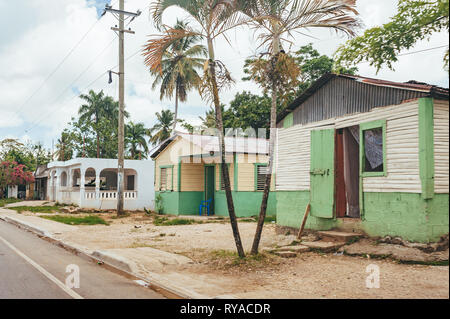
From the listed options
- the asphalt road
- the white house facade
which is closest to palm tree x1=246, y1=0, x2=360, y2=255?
the asphalt road

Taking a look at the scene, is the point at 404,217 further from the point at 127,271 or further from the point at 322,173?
the point at 127,271

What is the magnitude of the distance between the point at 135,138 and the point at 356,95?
141 ft

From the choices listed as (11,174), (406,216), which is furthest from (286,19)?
(11,174)

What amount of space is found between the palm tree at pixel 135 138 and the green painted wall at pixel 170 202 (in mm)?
27506

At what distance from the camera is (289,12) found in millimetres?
8500

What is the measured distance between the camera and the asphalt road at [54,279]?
636cm

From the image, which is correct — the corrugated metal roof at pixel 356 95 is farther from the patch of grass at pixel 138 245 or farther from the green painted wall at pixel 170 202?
the green painted wall at pixel 170 202

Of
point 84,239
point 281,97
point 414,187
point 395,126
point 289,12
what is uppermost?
point 289,12

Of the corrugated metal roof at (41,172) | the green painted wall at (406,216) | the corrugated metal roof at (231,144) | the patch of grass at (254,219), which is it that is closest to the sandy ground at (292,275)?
the green painted wall at (406,216)

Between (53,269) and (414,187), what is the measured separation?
7.37 metres

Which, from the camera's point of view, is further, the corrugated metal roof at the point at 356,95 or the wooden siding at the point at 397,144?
the corrugated metal roof at the point at 356,95

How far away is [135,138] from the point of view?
167 ft
